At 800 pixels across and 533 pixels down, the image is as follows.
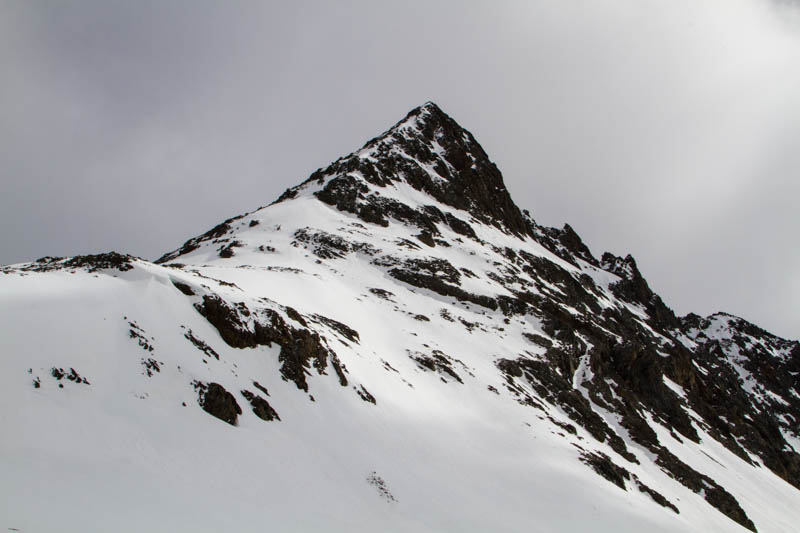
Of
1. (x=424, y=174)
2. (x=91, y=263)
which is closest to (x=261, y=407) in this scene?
(x=91, y=263)

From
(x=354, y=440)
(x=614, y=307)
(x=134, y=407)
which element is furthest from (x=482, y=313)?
(x=614, y=307)

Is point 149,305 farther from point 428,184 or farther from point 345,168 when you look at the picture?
point 428,184

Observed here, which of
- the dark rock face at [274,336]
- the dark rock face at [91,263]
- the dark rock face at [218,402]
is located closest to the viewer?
the dark rock face at [218,402]

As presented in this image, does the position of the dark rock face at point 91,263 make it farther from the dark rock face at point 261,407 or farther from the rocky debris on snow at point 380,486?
the rocky debris on snow at point 380,486

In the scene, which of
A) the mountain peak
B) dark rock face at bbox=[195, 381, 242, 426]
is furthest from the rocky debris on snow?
the mountain peak

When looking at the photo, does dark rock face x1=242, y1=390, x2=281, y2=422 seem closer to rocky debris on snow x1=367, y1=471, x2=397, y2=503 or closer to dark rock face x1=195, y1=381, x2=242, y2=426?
dark rock face x1=195, y1=381, x2=242, y2=426

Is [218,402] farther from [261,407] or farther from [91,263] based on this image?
[91,263]

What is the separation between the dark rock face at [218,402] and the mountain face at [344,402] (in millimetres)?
70

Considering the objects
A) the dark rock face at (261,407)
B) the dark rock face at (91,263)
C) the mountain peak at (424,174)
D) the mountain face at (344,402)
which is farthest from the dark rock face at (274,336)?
the mountain peak at (424,174)

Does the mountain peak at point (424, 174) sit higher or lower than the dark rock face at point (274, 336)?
higher

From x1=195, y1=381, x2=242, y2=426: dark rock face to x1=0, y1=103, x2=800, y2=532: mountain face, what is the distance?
7 centimetres

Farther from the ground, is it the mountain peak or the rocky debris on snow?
the mountain peak

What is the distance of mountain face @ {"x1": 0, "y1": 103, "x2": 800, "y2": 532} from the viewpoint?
11344 millimetres

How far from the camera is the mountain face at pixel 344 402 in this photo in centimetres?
1134
